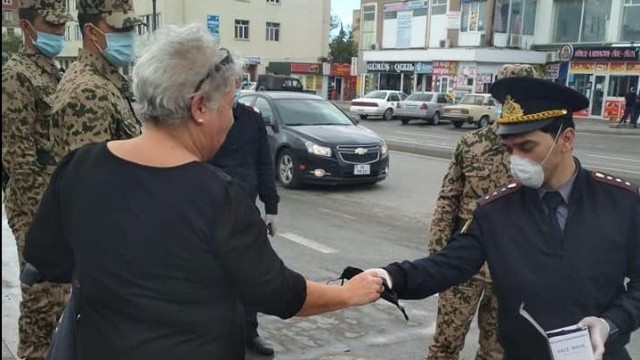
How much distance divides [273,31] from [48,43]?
5088 centimetres

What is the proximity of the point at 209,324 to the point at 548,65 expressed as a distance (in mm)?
37873

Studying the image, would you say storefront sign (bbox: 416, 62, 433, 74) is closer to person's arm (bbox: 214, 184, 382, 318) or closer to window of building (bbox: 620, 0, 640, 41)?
window of building (bbox: 620, 0, 640, 41)

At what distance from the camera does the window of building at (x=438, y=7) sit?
133ft

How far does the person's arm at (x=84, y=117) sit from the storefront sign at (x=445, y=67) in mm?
37153

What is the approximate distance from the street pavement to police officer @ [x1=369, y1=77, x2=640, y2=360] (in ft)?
6.52

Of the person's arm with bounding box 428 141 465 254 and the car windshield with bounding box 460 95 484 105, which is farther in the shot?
the car windshield with bounding box 460 95 484 105

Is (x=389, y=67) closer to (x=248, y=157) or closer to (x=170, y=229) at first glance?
(x=248, y=157)

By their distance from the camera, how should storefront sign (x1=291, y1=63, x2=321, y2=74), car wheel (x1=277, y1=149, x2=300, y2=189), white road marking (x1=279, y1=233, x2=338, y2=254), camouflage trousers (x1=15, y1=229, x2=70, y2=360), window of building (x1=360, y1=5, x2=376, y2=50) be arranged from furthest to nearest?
storefront sign (x1=291, y1=63, x2=321, y2=74), window of building (x1=360, y1=5, x2=376, y2=50), car wheel (x1=277, y1=149, x2=300, y2=189), white road marking (x1=279, y1=233, x2=338, y2=254), camouflage trousers (x1=15, y1=229, x2=70, y2=360)

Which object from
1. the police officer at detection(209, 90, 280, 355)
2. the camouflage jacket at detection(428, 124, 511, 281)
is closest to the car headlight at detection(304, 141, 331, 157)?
the police officer at detection(209, 90, 280, 355)

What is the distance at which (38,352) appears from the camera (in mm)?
3541

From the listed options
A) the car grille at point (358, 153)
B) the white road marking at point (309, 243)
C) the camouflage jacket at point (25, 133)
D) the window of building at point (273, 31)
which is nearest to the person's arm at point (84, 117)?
the camouflage jacket at point (25, 133)

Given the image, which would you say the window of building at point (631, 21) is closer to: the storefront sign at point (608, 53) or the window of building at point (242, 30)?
the storefront sign at point (608, 53)

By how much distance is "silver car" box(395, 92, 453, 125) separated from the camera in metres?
28.0

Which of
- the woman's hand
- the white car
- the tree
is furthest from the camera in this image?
the tree
